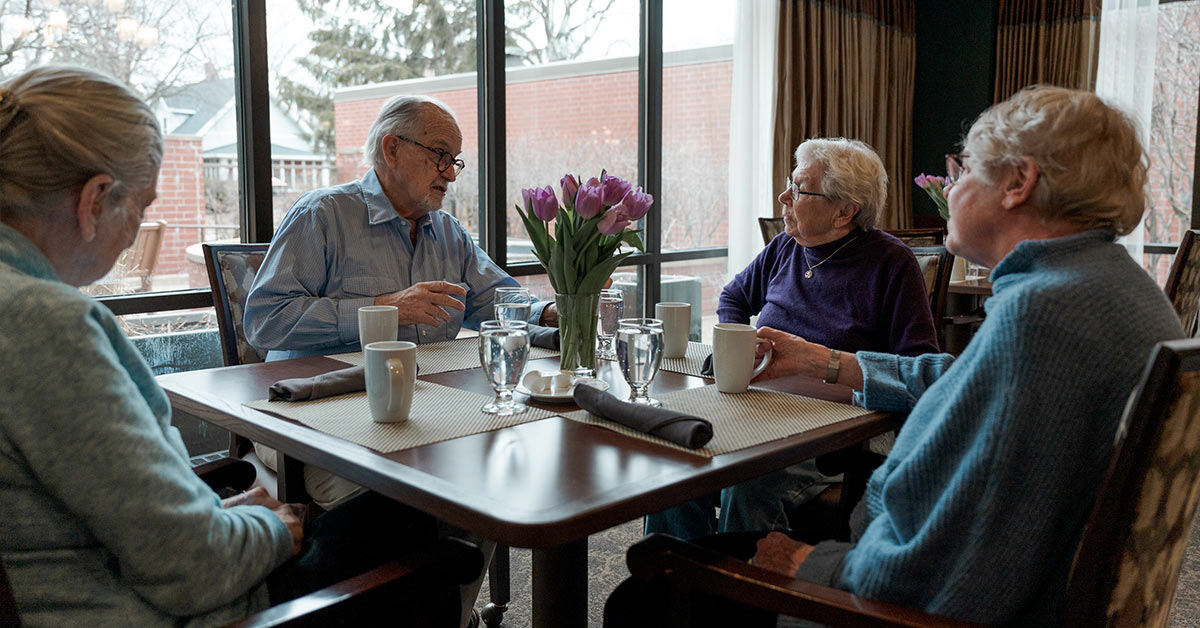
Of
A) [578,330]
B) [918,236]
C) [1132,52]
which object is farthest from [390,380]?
[1132,52]

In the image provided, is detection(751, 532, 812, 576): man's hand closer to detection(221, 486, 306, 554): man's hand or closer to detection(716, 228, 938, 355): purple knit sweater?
detection(221, 486, 306, 554): man's hand

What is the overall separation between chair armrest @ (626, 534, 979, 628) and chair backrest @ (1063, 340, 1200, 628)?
0.13 metres

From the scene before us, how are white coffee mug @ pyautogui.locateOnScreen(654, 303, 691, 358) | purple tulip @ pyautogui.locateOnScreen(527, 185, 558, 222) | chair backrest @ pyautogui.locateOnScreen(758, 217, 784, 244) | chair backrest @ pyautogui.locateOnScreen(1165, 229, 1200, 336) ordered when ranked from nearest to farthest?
purple tulip @ pyautogui.locateOnScreen(527, 185, 558, 222) < white coffee mug @ pyautogui.locateOnScreen(654, 303, 691, 358) < chair backrest @ pyautogui.locateOnScreen(1165, 229, 1200, 336) < chair backrest @ pyautogui.locateOnScreen(758, 217, 784, 244)

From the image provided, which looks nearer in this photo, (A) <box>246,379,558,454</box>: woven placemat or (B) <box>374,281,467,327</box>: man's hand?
(A) <box>246,379,558,454</box>: woven placemat

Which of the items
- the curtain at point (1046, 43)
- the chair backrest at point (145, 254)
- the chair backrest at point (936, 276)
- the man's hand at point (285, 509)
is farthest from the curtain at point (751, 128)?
the man's hand at point (285, 509)

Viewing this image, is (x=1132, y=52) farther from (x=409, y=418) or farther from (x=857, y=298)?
(x=409, y=418)

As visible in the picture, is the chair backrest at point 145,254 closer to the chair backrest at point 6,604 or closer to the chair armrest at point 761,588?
the chair backrest at point 6,604

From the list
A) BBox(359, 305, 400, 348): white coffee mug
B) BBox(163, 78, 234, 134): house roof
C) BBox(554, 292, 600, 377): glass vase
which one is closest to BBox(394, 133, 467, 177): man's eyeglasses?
BBox(359, 305, 400, 348): white coffee mug

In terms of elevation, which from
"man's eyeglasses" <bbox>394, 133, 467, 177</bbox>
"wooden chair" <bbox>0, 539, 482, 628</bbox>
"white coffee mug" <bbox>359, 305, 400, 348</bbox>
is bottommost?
"wooden chair" <bbox>0, 539, 482, 628</bbox>

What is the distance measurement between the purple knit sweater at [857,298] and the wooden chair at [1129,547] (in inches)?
39.3

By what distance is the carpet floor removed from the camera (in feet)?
7.45

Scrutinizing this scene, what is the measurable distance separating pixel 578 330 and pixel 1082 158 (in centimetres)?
87

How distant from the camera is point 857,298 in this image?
2094mm

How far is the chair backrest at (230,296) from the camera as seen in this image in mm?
2137
